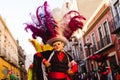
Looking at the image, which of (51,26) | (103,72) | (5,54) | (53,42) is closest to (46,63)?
(53,42)

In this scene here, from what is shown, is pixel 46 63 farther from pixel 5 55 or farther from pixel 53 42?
pixel 5 55

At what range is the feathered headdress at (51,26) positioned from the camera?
15.5ft

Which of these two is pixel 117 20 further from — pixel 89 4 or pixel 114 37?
pixel 89 4

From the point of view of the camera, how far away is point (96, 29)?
2425cm

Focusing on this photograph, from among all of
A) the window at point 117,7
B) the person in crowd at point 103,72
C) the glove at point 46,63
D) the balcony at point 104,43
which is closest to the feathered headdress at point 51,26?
the glove at point 46,63

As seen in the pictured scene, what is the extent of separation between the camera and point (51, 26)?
15.4ft

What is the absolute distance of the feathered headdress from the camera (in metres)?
4.72

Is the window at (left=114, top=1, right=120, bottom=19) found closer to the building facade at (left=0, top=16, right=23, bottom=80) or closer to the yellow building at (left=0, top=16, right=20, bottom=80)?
the building facade at (left=0, top=16, right=23, bottom=80)

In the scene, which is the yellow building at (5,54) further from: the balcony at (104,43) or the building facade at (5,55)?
the balcony at (104,43)

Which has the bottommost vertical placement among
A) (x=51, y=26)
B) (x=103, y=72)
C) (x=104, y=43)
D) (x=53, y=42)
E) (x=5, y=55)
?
(x=103, y=72)

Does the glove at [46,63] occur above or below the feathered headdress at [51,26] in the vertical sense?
below

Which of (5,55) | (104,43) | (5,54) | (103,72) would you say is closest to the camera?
(103,72)

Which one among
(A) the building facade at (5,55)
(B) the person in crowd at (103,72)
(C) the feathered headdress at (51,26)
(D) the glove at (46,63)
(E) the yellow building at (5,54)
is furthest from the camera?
(E) the yellow building at (5,54)

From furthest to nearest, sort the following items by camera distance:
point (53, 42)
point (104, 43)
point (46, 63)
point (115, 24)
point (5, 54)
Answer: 1. point (5, 54)
2. point (104, 43)
3. point (115, 24)
4. point (53, 42)
5. point (46, 63)
